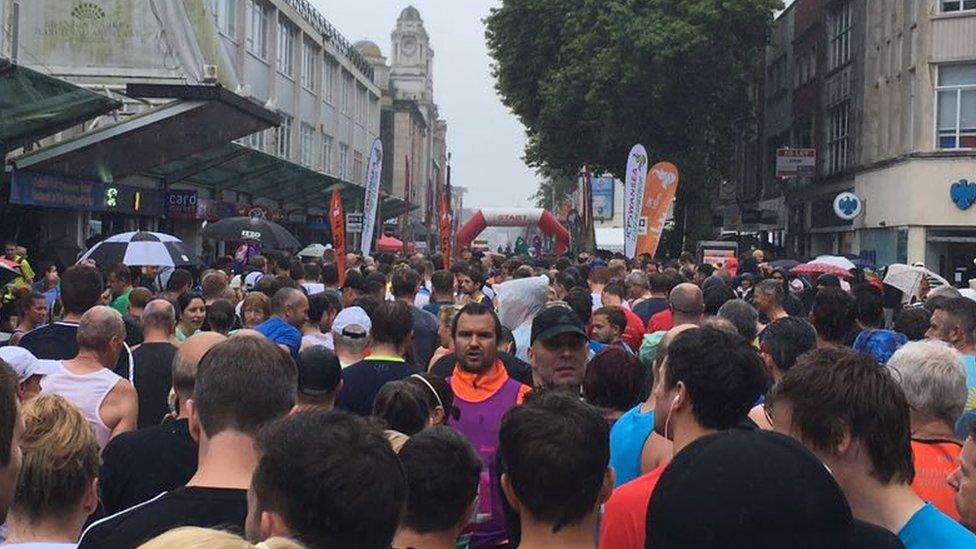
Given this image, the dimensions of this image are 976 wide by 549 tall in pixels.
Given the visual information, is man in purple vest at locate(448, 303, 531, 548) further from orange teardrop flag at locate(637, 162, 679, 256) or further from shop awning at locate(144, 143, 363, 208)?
shop awning at locate(144, 143, 363, 208)

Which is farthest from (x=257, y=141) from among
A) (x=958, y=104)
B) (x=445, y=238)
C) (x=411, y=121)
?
(x=411, y=121)

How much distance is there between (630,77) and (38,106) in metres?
24.3

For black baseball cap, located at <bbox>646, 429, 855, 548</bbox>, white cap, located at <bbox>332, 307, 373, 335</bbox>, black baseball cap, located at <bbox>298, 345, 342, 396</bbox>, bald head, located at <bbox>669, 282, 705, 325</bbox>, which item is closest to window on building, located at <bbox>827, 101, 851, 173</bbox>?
bald head, located at <bbox>669, 282, 705, 325</bbox>

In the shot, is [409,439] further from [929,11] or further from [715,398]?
[929,11]

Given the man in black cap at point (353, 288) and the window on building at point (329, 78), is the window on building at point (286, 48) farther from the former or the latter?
the man in black cap at point (353, 288)

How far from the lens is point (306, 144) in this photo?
4916 centimetres

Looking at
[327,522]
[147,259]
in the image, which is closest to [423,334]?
[147,259]

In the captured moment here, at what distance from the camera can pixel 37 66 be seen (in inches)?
961

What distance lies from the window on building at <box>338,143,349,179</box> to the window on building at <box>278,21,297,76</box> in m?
10.2

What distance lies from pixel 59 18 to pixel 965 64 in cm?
2131

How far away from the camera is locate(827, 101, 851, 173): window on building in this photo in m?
38.2

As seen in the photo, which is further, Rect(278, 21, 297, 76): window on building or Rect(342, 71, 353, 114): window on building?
Rect(342, 71, 353, 114): window on building

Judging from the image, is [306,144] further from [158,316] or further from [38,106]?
[158,316]

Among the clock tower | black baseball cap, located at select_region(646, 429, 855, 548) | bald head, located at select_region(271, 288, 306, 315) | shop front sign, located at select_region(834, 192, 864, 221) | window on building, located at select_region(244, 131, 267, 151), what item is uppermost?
the clock tower
